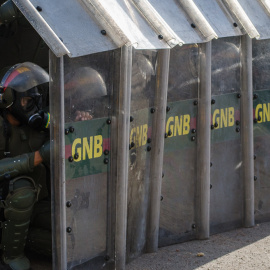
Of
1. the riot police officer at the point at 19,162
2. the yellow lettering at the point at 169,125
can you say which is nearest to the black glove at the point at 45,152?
the riot police officer at the point at 19,162

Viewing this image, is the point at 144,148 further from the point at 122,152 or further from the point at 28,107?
the point at 28,107

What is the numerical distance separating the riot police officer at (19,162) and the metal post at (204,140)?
4.66 feet

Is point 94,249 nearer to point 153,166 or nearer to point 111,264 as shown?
point 111,264

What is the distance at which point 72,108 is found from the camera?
5.58 m

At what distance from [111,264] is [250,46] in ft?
8.14

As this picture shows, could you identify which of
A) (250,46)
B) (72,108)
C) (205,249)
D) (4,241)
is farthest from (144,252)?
(250,46)

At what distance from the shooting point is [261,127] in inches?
294

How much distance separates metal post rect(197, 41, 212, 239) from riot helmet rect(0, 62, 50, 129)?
1.45 m

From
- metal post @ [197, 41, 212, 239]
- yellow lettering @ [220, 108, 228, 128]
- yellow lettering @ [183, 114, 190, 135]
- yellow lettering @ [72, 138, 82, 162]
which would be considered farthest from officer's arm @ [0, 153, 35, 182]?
yellow lettering @ [220, 108, 228, 128]

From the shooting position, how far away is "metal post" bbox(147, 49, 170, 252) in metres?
6.36

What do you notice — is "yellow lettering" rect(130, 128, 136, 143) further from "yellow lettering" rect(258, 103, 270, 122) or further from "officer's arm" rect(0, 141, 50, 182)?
"yellow lettering" rect(258, 103, 270, 122)

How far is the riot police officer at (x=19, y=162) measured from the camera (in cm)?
A: 598

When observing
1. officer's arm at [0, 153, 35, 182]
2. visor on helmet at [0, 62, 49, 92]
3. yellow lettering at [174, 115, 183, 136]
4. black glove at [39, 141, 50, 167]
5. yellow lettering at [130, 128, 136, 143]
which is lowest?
officer's arm at [0, 153, 35, 182]

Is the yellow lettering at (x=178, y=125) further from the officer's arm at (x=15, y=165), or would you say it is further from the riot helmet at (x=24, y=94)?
the officer's arm at (x=15, y=165)
